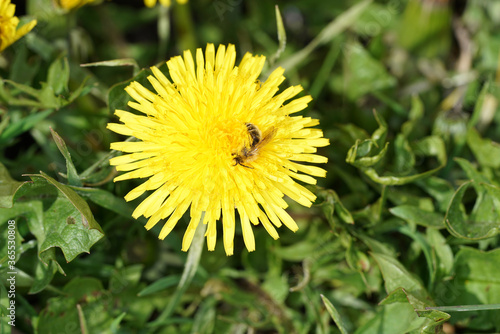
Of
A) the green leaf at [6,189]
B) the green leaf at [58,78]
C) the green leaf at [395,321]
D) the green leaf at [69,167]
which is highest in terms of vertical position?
the green leaf at [58,78]

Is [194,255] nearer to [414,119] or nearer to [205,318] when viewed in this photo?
[205,318]

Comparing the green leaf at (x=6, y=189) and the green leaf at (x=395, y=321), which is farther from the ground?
the green leaf at (x=6, y=189)

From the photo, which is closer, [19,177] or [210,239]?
[210,239]

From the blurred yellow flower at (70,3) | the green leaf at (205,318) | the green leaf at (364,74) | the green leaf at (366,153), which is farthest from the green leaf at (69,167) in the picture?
the green leaf at (364,74)

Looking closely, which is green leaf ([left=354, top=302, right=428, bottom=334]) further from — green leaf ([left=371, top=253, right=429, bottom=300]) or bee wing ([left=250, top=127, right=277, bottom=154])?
bee wing ([left=250, top=127, right=277, bottom=154])

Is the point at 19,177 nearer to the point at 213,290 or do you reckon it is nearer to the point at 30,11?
the point at 30,11

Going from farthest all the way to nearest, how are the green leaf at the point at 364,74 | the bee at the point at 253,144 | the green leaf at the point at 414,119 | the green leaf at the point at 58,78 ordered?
the green leaf at the point at 364,74, the green leaf at the point at 414,119, the green leaf at the point at 58,78, the bee at the point at 253,144

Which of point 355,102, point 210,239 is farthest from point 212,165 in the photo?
point 355,102

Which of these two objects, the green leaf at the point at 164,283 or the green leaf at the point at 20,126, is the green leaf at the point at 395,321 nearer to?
the green leaf at the point at 164,283
